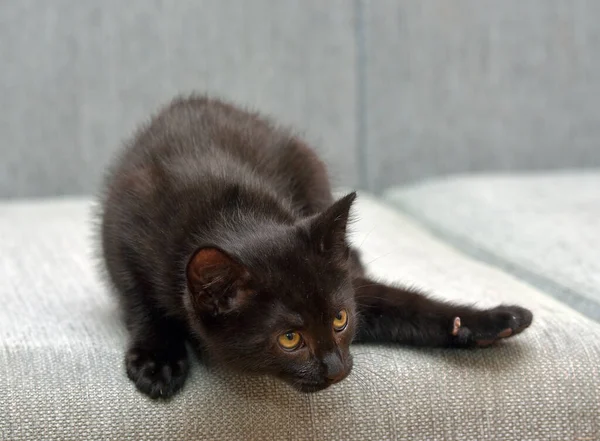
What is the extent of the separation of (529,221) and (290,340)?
3.33 ft

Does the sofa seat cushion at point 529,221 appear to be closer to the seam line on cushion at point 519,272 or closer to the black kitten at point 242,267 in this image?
the seam line on cushion at point 519,272

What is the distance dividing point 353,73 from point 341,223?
1515mm

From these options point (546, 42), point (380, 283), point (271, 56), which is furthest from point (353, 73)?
point (380, 283)

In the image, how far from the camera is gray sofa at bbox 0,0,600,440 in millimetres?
1542

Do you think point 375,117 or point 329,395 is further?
point 375,117

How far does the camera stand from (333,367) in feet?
3.10

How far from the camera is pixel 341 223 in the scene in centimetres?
103

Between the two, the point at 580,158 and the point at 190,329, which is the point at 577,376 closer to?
the point at 190,329

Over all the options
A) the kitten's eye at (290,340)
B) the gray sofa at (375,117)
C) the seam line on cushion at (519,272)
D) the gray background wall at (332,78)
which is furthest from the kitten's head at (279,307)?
the gray background wall at (332,78)

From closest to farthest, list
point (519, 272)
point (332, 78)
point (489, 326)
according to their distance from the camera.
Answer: point (489, 326), point (519, 272), point (332, 78)

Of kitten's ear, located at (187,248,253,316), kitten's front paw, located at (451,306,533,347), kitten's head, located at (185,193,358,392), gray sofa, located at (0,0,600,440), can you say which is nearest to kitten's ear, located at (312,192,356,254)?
kitten's head, located at (185,193,358,392)

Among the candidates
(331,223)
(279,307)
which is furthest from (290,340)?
(331,223)

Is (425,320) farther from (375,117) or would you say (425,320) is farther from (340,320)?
(375,117)

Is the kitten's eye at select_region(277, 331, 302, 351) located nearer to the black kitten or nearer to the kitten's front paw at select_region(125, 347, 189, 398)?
the black kitten
